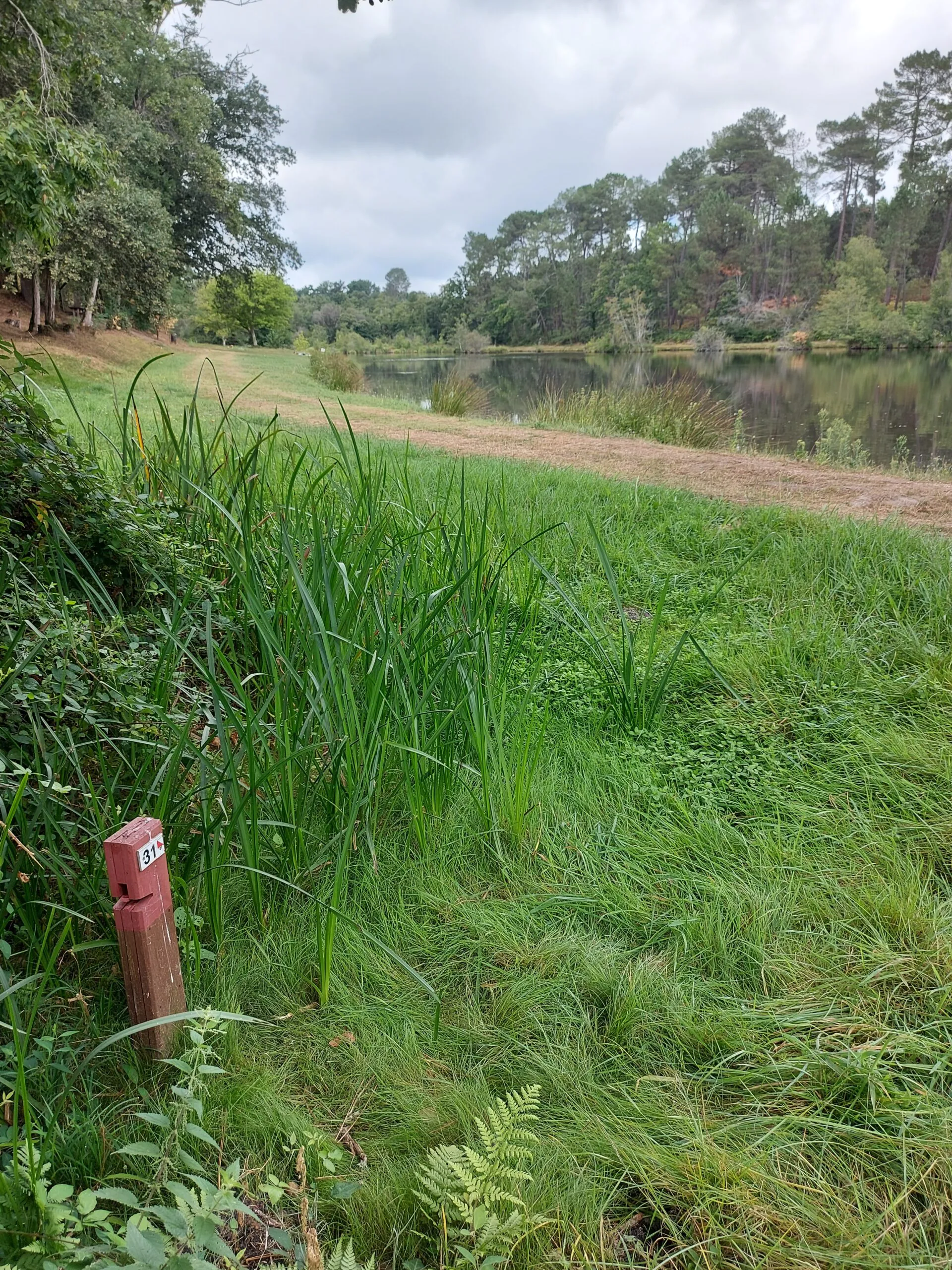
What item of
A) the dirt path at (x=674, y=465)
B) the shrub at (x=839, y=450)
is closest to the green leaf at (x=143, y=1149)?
the dirt path at (x=674, y=465)

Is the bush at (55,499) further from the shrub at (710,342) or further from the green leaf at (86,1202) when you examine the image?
the shrub at (710,342)

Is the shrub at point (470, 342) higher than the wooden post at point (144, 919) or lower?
higher

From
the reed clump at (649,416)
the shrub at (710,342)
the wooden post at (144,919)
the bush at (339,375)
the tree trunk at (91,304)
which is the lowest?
the wooden post at (144,919)

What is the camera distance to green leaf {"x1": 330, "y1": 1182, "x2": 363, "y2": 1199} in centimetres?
105

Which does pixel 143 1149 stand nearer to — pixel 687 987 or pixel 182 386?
pixel 687 987

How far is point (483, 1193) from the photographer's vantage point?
1.00 meters

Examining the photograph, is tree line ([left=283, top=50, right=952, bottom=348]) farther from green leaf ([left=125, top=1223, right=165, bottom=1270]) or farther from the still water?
green leaf ([left=125, top=1223, right=165, bottom=1270])

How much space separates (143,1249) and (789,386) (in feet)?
79.0

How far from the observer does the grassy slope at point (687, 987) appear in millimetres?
1085

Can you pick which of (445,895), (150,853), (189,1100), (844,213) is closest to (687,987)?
(445,895)

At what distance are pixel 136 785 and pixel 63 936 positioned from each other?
0.41m

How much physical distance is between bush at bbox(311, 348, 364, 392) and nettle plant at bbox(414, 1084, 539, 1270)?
16.2 metres

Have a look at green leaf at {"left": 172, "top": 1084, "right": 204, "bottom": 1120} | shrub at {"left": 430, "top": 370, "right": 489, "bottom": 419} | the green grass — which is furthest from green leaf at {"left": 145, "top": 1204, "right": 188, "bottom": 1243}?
shrub at {"left": 430, "top": 370, "right": 489, "bottom": 419}

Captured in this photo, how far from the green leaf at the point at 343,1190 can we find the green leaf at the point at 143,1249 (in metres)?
0.34
